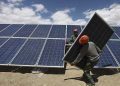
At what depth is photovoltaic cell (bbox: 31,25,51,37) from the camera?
58.1 feet

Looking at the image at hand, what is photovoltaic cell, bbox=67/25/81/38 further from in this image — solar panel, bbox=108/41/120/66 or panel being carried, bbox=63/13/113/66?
panel being carried, bbox=63/13/113/66

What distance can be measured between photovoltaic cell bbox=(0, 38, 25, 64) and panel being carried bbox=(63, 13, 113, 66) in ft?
14.0

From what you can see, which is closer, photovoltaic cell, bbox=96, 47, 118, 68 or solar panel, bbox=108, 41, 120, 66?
photovoltaic cell, bbox=96, 47, 118, 68

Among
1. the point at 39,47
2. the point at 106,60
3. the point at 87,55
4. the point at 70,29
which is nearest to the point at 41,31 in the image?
the point at 70,29

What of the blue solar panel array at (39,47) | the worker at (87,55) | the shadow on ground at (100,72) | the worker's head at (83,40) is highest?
the worker's head at (83,40)

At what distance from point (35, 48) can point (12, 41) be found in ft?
6.93

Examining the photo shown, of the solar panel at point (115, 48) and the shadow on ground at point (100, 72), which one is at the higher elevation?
the solar panel at point (115, 48)

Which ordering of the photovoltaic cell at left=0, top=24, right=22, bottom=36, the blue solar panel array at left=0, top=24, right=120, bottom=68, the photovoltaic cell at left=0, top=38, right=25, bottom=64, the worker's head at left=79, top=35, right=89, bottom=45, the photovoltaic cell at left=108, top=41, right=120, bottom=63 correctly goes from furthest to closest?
the photovoltaic cell at left=0, top=24, right=22, bottom=36, the photovoltaic cell at left=108, top=41, right=120, bottom=63, the photovoltaic cell at left=0, top=38, right=25, bottom=64, the blue solar panel array at left=0, top=24, right=120, bottom=68, the worker's head at left=79, top=35, right=89, bottom=45

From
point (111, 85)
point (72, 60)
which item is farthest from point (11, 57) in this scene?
point (111, 85)

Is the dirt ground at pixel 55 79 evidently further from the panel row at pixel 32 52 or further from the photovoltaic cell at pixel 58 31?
the photovoltaic cell at pixel 58 31

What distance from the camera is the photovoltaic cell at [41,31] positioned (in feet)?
58.1

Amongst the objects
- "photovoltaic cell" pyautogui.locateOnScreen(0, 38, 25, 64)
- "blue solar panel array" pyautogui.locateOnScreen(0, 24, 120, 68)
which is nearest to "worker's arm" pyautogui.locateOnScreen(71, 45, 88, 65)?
"blue solar panel array" pyautogui.locateOnScreen(0, 24, 120, 68)

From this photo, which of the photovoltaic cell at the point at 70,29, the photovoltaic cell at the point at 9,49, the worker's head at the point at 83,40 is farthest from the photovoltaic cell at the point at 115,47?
the photovoltaic cell at the point at 9,49

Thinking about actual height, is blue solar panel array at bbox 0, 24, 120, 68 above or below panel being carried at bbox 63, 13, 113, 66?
below
